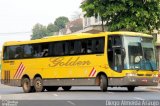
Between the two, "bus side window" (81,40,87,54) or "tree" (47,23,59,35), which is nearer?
"bus side window" (81,40,87,54)

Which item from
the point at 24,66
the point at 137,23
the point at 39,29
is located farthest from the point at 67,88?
the point at 39,29

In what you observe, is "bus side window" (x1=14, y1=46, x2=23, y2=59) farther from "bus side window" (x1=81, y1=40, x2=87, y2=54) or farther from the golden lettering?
"bus side window" (x1=81, y1=40, x2=87, y2=54)

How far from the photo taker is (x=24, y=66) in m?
35.2

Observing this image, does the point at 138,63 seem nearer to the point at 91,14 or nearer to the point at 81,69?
the point at 81,69

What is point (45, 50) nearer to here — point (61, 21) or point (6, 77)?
point (6, 77)

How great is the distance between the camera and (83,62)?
Answer: 3117 centimetres

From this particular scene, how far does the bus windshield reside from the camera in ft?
95.5

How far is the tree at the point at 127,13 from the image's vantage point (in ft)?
145

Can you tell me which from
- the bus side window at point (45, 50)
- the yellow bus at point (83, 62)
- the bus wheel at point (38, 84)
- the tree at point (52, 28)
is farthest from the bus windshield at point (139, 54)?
the tree at point (52, 28)

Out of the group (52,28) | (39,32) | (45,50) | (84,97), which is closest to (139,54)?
(84,97)

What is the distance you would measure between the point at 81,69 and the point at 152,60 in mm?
4065

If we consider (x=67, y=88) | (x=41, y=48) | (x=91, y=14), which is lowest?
(x=67, y=88)

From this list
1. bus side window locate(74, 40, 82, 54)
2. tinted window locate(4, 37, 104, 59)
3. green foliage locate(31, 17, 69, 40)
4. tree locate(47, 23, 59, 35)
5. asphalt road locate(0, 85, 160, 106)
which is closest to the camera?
asphalt road locate(0, 85, 160, 106)

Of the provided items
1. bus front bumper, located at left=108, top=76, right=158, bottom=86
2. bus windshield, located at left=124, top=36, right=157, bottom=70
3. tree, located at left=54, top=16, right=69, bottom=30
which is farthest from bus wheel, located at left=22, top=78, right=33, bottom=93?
tree, located at left=54, top=16, right=69, bottom=30
